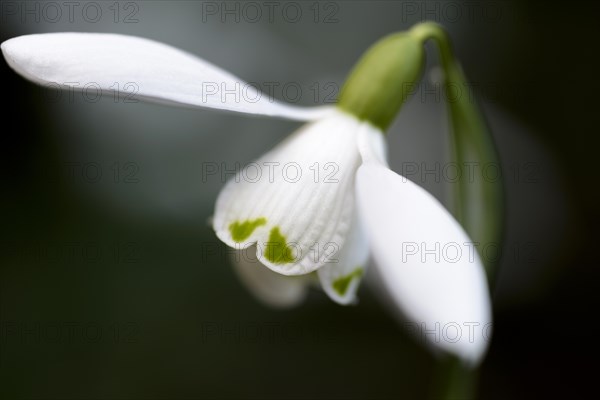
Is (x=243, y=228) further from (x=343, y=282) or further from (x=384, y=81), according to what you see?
Result: (x=384, y=81)

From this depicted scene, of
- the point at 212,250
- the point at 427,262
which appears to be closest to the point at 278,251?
the point at 427,262

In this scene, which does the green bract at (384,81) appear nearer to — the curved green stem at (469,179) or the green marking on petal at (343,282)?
the curved green stem at (469,179)

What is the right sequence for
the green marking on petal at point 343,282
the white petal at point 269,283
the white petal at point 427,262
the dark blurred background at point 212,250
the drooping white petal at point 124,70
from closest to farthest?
the white petal at point 427,262 → the drooping white petal at point 124,70 → the green marking on petal at point 343,282 → the white petal at point 269,283 → the dark blurred background at point 212,250

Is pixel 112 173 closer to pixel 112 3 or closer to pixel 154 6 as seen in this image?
pixel 112 3

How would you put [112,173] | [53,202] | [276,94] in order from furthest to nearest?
[276,94] < [112,173] < [53,202]

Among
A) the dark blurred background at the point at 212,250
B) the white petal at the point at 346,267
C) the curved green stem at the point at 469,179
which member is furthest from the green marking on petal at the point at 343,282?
the dark blurred background at the point at 212,250

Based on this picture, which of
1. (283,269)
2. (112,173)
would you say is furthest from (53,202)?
(283,269)
